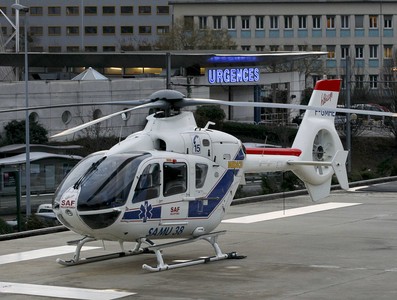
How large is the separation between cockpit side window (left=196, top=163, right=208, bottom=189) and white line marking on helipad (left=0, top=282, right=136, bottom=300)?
11.4 ft

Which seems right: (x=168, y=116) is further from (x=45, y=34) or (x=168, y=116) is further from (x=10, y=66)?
(x=45, y=34)

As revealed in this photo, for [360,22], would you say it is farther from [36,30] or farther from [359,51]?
[36,30]

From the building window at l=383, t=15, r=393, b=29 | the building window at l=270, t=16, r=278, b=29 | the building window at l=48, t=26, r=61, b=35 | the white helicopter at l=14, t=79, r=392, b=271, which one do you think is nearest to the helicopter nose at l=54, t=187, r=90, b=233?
the white helicopter at l=14, t=79, r=392, b=271

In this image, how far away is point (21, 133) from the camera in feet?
169

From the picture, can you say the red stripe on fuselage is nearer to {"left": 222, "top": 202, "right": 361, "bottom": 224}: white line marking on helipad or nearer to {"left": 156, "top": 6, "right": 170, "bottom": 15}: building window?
{"left": 222, "top": 202, "right": 361, "bottom": 224}: white line marking on helipad

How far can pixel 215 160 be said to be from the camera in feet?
63.3

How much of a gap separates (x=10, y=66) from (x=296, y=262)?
134ft

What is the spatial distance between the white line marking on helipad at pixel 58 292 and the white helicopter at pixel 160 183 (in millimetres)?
1396

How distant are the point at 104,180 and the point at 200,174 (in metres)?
2.17

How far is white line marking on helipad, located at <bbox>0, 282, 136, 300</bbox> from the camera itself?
→ 15.8m

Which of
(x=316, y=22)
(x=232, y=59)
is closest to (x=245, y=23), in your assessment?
(x=316, y=22)

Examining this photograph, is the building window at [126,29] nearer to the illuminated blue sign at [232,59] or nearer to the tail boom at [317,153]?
the illuminated blue sign at [232,59]

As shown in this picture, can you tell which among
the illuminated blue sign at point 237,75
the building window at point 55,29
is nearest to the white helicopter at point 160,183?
the illuminated blue sign at point 237,75

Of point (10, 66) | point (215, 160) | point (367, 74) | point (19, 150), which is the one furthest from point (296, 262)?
point (367, 74)
